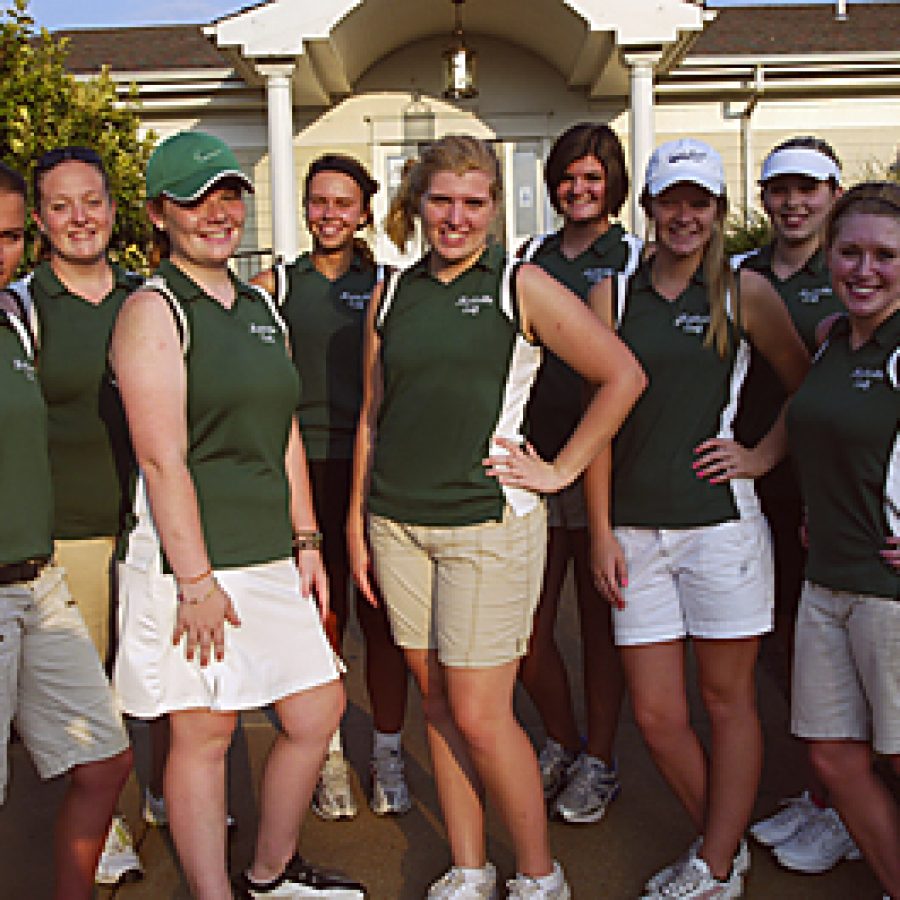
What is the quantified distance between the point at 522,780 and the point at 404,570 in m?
0.68

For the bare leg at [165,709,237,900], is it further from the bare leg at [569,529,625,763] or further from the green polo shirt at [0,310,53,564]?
the bare leg at [569,529,625,763]

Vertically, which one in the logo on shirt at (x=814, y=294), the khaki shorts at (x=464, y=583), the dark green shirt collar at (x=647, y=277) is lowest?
the khaki shorts at (x=464, y=583)

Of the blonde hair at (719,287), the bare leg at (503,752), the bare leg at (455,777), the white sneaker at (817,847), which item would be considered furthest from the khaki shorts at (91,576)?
the white sneaker at (817,847)

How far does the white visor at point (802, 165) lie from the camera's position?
11.7 feet

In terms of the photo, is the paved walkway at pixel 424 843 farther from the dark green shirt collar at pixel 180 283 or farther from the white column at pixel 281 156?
the white column at pixel 281 156

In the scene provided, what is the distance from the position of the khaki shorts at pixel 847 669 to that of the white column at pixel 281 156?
8.42 m

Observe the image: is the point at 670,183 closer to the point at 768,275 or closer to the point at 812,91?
the point at 768,275

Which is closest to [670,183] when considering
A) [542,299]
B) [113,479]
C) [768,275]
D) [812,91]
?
[542,299]

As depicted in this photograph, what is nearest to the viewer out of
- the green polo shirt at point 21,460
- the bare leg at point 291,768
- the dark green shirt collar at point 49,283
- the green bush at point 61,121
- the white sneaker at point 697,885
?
the green polo shirt at point 21,460

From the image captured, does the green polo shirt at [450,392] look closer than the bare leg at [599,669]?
Yes

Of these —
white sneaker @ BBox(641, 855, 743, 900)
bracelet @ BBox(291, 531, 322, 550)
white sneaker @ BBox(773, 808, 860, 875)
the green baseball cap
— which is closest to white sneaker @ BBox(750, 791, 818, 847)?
white sneaker @ BBox(773, 808, 860, 875)

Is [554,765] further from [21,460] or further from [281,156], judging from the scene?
[281,156]

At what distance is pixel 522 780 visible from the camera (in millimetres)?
3021

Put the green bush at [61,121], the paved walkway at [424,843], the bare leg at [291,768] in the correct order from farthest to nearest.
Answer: the green bush at [61,121] → the paved walkway at [424,843] → the bare leg at [291,768]
